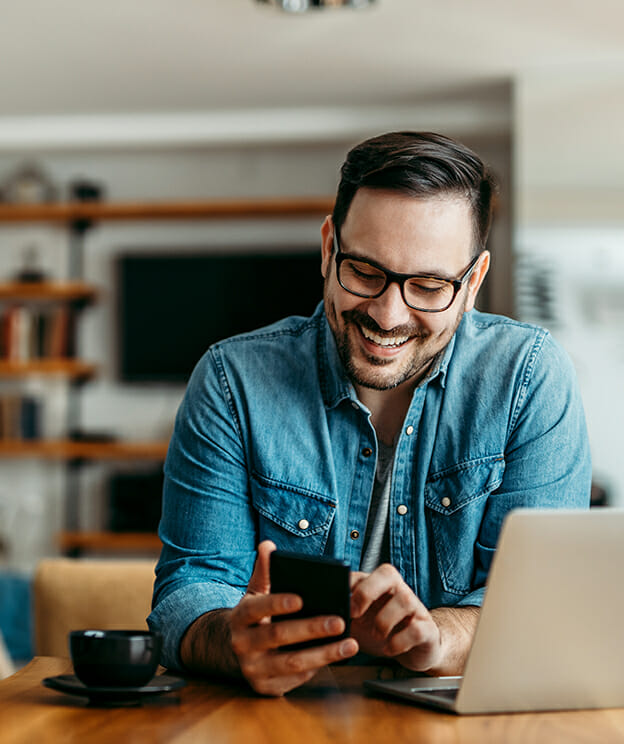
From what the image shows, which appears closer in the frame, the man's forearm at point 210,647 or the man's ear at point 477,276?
the man's forearm at point 210,647

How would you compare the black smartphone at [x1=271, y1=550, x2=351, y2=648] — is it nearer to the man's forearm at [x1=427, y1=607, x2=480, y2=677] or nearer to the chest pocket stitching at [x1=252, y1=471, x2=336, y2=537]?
the man's forearm at [x1=427, y1=607, x2=480, y2=677]

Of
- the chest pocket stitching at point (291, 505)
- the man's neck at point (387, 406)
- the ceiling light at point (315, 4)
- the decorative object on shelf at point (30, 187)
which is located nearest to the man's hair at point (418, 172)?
the man's neck at point (387, 406)

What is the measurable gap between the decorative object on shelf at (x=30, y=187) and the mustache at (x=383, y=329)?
13.9 ft

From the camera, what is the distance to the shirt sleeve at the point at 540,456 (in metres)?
1.29

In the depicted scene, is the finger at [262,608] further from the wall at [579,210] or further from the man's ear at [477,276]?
the wall at [579,210]

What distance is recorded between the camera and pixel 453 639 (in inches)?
42.3

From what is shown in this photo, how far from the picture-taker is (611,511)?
0.84 meters

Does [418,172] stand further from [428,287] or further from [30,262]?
[30,262]

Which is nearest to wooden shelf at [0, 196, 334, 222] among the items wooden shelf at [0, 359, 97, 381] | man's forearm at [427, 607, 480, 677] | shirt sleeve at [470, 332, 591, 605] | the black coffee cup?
wooden shelf at [0, 359, 97, 381]

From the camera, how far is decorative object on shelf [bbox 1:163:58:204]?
16.9ft

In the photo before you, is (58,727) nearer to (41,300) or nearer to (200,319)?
(200,319)

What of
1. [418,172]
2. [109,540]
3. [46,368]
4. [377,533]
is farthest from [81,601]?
[46,368]

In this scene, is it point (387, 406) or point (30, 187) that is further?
point (30, 187)

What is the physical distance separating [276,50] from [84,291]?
5.65ft
